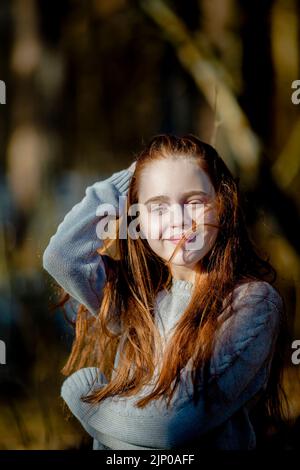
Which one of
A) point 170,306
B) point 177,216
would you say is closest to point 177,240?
point 177,216

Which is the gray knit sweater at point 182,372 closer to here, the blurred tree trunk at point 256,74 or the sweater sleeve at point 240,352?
the sweater sleeve at point 240,352

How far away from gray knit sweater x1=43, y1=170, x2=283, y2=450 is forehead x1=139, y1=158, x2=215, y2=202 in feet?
0.30

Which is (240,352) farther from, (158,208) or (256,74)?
(256,74)

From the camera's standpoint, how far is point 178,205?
1521 mm

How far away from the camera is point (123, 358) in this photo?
160cm

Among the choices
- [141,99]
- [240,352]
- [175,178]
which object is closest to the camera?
[240,352]

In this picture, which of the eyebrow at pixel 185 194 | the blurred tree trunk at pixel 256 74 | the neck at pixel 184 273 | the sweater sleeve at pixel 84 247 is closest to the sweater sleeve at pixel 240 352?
the neck at pixel 184 273

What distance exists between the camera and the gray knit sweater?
1.41m

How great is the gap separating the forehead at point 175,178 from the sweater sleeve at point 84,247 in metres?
0.09

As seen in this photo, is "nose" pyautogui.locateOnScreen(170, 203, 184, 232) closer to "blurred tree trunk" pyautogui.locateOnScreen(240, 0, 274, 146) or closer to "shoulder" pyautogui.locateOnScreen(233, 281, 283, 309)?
"shoulder" pyautogui.locateOnScreen(233, 281, 283, 309)

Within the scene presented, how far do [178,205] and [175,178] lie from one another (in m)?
0.06
